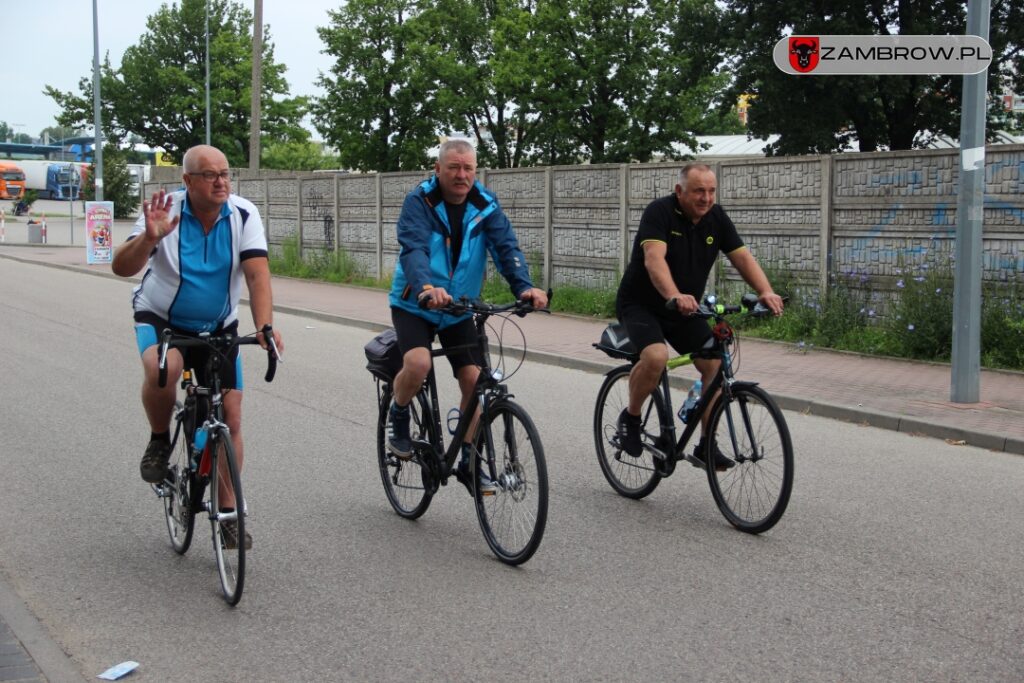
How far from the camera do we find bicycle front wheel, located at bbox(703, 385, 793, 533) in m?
5.65

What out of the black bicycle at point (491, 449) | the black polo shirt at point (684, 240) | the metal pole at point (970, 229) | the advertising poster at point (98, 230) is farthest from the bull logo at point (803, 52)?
the advertising poster at point (98, 230)

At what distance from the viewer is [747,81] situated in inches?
1463

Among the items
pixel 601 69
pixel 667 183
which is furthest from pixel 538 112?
pixel 667 183

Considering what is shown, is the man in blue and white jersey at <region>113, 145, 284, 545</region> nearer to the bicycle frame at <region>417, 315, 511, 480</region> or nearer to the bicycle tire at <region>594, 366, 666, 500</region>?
the bicycle frame at <region>417, 315, 511, 480</region>

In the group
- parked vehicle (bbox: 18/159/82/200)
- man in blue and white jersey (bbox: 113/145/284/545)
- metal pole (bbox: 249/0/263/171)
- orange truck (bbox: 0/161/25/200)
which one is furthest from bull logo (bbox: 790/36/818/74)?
parked vehicle (bbox: 18/159/82/200)

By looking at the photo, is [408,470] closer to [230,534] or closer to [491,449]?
[491,449]

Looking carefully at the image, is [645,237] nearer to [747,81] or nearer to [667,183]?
[667,183]

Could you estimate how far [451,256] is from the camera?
18.7 feet

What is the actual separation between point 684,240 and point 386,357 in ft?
5.48

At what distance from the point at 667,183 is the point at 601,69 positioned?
30.1 meters

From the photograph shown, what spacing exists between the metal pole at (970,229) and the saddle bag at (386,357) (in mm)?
5440

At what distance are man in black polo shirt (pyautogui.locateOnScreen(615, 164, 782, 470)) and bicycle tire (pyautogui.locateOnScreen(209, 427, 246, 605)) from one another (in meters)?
2.33

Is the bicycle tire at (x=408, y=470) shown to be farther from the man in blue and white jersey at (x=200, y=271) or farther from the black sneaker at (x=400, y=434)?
the man in blue and white jersey at (x=200, y=271)

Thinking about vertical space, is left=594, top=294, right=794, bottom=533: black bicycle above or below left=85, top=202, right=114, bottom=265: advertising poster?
below
